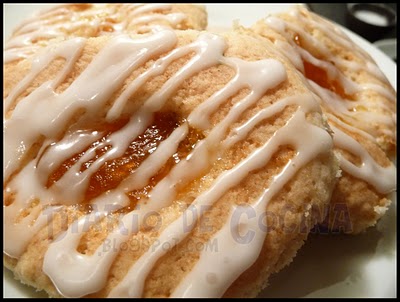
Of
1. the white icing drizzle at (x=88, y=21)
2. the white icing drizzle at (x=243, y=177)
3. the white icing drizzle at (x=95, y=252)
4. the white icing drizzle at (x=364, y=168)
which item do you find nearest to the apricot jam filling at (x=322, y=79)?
the white icing drizzle at (x=364, y=168)

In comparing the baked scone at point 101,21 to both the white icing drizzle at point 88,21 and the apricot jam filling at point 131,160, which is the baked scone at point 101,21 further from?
the apricot jam filling at point 131,160

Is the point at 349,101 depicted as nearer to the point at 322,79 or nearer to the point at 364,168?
the point at 322,79

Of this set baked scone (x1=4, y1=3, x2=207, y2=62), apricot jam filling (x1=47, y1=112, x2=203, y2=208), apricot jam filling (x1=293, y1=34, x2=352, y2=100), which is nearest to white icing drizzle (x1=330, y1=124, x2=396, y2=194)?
apricot jam filling (x1=293, y1=34, x2=352, y2=100)

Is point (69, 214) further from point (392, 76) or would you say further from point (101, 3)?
point (392, 76)

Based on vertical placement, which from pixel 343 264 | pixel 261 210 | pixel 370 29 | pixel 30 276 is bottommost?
pixel 370 29

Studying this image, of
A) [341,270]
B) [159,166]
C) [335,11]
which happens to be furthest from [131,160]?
[335,11]

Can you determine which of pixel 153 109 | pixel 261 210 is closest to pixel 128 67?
pixel 153 109

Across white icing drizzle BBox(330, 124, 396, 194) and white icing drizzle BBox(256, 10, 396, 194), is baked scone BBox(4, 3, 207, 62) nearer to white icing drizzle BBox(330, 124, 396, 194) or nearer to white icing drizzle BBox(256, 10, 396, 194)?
white icing drizzle BBox(256, 10, 396, 194)
